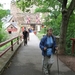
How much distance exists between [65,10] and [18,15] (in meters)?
49.7

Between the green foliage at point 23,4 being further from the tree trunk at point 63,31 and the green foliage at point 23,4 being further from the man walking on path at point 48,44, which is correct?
the man walking on path at point 48,44

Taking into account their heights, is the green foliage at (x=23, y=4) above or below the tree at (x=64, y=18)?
above

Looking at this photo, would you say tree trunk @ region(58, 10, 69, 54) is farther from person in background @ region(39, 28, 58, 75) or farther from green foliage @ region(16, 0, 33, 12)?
person in background @ region(39, 28, 58, 75)

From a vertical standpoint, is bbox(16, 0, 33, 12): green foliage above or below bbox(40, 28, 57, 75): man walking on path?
above

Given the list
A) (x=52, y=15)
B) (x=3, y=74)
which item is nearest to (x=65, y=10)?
(x=3, y=74)

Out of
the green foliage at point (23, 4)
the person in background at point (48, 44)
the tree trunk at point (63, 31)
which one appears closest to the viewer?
the person in background at point (48, 44)

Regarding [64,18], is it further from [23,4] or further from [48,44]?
[48,44]

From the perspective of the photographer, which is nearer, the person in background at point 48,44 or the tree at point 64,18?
the person in background at point 48,44

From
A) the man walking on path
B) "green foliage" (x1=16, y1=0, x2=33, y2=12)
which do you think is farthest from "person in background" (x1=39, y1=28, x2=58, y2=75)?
"green foliage" (x1=16, y1=0, x2=33, y2=12)

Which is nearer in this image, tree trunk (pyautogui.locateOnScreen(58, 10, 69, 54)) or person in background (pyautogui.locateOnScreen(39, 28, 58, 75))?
person in background (pyautogui.locateOnScreen(39, 28, 58, 75))

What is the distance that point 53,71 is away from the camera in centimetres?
742

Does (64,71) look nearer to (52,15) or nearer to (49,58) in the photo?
(49,58)

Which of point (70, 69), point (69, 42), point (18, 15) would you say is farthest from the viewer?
point (18, 15)

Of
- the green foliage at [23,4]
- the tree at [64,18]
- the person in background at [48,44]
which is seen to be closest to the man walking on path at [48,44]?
the person in background at [48,44]
